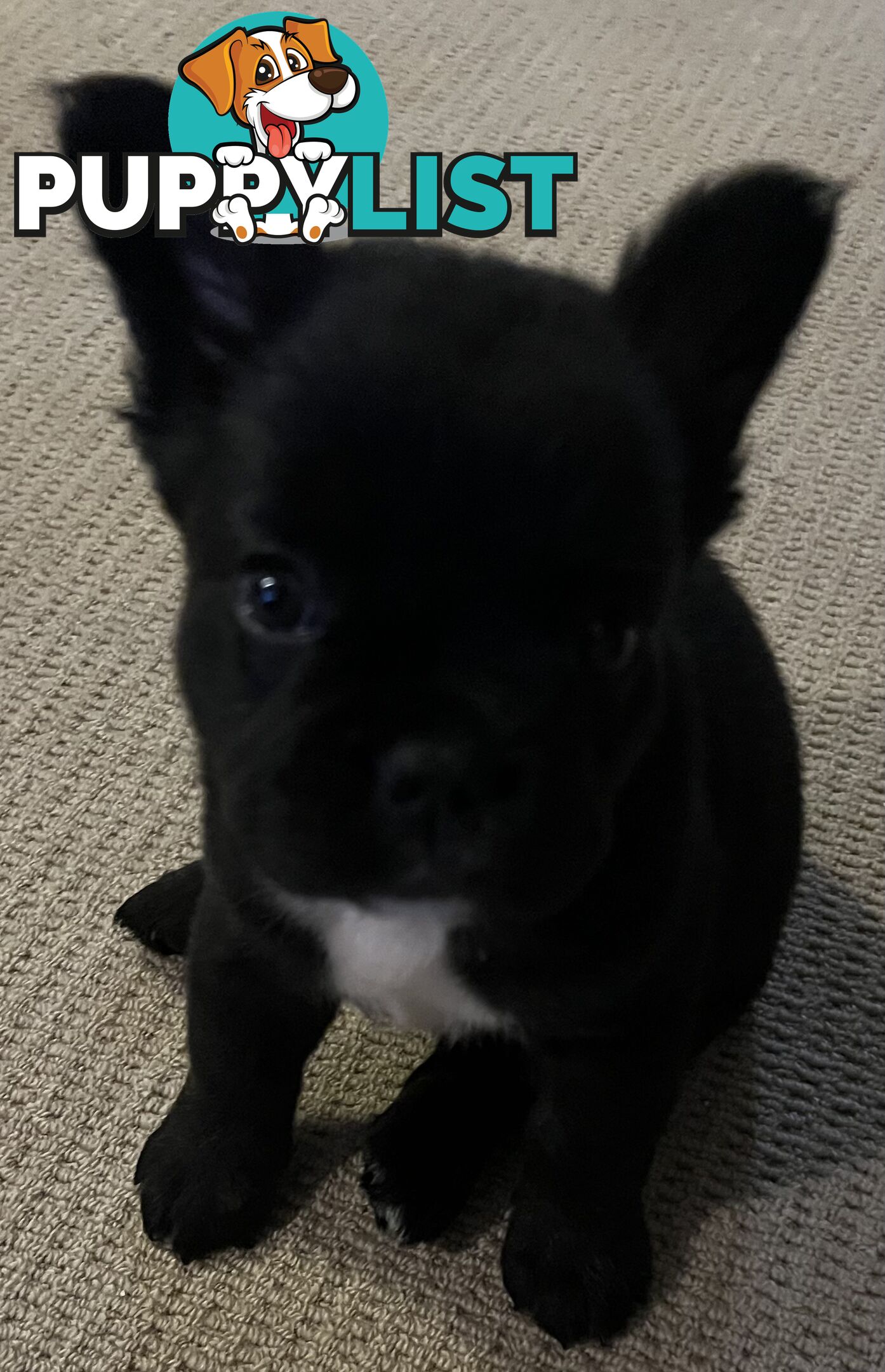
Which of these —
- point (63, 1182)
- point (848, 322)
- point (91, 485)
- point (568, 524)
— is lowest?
point (63, 1182)

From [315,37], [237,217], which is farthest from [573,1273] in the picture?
[315,37]

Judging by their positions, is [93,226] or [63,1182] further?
[63,1182]

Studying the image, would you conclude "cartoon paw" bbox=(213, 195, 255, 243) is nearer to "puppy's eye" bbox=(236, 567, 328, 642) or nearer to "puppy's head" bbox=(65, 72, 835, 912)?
"puppy's head" bbox=(65, 72, 835, 912)

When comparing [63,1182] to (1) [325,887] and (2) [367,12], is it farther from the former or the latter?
(2) [367,12]

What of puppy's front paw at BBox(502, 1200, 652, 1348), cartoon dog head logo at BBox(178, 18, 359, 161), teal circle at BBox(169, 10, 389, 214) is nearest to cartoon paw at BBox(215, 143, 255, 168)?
teal circle at BBox(169, 10, 389, 214)

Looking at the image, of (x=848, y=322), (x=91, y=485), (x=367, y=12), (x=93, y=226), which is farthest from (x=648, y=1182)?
(x=367, y=12)

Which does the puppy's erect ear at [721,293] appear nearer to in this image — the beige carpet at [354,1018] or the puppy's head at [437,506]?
the puppy's head at [437,506]

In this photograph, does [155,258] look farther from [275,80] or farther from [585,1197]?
[275,80]
